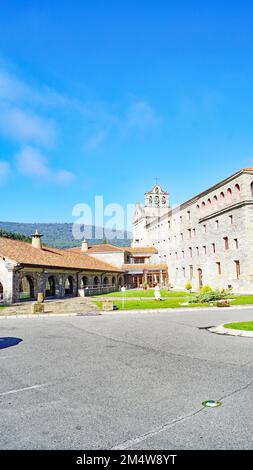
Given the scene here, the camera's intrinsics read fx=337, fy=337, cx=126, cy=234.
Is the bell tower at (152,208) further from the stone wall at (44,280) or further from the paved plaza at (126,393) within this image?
the paved plaza at (126,393)

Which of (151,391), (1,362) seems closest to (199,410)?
(151,391)

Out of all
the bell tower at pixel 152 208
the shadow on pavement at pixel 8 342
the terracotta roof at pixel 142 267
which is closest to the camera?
the shadow on pavement at pixel 8 342

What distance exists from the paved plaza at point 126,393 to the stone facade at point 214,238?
2436 centimetres

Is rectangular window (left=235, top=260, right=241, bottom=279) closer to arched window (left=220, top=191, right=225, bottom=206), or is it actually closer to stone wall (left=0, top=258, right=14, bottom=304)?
arched window (left=220, top=191, right=225, bottom=206)

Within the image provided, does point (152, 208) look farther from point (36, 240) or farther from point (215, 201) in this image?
point (36, 240)

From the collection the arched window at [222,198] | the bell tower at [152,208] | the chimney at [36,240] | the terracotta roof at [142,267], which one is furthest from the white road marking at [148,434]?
the bell tower at [152,208]

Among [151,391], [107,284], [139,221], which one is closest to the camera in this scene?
[151,391]

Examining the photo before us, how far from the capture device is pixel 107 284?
145ft

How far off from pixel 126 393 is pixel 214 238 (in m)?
35.2

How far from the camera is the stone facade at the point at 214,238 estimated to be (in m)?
32.5

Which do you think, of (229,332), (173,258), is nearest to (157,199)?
(173,258)

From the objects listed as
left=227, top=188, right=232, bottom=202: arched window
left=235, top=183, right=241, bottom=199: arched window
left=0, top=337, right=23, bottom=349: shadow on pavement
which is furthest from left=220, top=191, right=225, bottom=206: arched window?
left=0, top=337, right=23, bottom=349: shadow on pavement

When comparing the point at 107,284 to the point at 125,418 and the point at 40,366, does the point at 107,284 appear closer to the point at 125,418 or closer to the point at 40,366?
the point at 40,366
